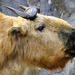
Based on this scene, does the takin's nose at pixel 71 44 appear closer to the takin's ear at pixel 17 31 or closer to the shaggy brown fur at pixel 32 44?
the shaggy brown fur at pixel 32 44

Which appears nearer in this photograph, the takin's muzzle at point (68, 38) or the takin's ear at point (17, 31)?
the takin's muzzle at point (68, 38)

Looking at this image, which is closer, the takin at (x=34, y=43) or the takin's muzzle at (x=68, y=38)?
the takin's muzzle at (x=68, y=38)

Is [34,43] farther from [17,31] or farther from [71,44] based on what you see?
[71,44]

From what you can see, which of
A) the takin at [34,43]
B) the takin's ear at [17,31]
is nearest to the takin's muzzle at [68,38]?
the takin at [34,43]

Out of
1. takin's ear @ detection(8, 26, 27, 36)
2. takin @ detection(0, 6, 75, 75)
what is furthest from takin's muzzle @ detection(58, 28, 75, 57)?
takin's ear @ detection(8, 26, 27, 36)

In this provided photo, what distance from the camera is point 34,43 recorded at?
3662 mm

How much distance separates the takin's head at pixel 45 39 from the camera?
351cm

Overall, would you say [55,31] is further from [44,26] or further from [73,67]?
[73,67]

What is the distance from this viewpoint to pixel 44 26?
11.9 feet

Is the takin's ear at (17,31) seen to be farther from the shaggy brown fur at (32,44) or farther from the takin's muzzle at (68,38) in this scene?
the takin's muzzle at (68,38)

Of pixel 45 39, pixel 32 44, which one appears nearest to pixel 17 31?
pixel 32 44

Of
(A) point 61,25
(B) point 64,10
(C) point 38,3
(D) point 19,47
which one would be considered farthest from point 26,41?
(C) point 38,3

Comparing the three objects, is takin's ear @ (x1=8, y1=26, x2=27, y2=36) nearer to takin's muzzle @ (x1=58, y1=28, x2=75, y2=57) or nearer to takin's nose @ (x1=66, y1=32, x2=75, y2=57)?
takin's muzzle @ (x1=58, y1=28, x2=75, y2=57)

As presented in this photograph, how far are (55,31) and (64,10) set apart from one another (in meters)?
2.92
